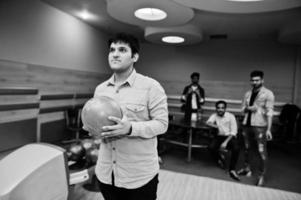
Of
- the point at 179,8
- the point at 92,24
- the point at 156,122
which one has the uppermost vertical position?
the point at 92,24

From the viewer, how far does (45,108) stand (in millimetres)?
3975

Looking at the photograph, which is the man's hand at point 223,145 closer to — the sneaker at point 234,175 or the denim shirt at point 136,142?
the sneaker at point 234,175

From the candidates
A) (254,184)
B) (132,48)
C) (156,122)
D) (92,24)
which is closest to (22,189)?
(156,122)

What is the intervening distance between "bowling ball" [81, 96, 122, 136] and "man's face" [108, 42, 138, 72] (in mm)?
187

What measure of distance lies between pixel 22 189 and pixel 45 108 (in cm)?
301

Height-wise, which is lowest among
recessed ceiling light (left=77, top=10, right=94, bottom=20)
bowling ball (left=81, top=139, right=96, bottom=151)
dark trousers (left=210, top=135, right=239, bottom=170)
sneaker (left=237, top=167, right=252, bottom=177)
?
sneaker (left=237, top=167, right=252, bottom=177)

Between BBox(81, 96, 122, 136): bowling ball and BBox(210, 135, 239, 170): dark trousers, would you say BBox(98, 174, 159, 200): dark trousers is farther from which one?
BBox(210, 135, 239, 170): dark trousers

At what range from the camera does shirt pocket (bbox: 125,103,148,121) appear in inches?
41.9

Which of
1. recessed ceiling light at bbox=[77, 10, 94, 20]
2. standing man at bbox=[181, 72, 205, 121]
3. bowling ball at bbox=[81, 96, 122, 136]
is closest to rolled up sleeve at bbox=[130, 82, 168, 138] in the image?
bowling ball at bbox=[81, 96, 122, 136]

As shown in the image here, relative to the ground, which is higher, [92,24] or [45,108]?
[92,24]

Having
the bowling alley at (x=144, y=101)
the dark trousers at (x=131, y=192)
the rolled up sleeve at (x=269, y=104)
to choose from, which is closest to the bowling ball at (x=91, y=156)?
the bowling alley at (x=144, y=101)

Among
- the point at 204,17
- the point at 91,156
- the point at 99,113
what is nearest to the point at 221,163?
the point at 91,156

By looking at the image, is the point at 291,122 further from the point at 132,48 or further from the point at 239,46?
the point at 132,48

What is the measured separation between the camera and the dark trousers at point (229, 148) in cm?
308
